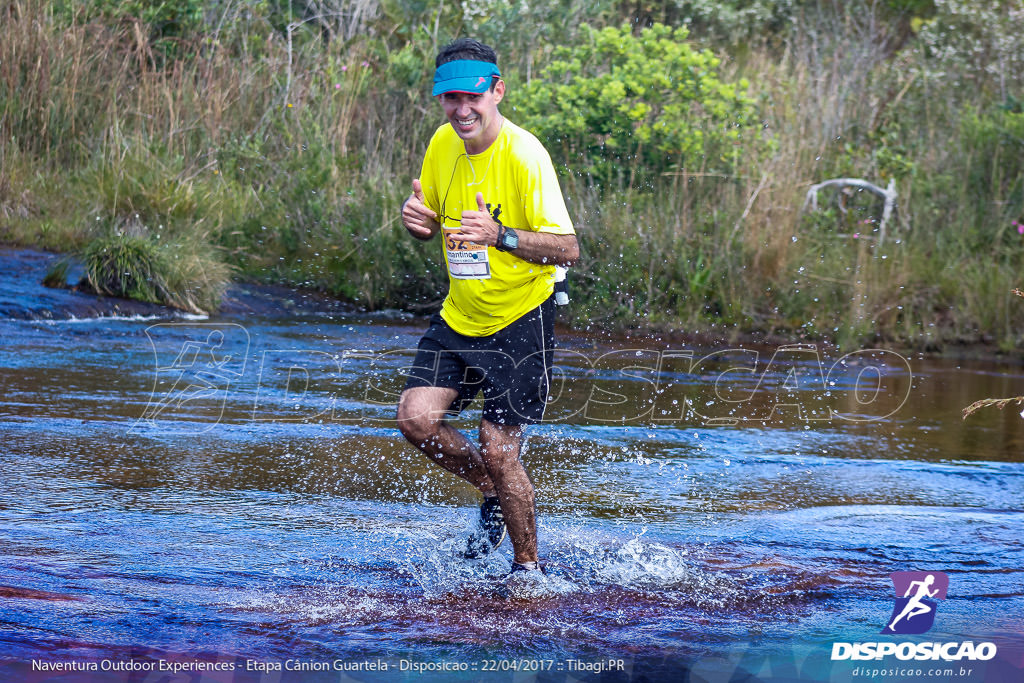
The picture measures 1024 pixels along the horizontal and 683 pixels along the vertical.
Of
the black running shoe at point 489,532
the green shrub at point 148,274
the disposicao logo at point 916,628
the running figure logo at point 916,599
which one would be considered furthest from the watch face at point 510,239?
the green shrub at point 148,274

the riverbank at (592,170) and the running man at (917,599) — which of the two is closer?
the running man at (917,599)

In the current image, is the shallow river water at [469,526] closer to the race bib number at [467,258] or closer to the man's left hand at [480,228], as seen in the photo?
the race bib number at [467,258]

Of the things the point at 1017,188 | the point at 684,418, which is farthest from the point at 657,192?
the point at 684,418

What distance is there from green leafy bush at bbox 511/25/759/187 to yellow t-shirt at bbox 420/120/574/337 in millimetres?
7669

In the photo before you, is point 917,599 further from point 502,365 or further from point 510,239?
point 510,239

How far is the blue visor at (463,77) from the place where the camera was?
4449 mm

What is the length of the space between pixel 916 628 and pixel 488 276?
2.03m

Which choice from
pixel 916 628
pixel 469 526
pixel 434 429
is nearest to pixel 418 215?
pixel 434 429

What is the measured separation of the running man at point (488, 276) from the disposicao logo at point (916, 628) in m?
1.26

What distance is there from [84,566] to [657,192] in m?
8.81

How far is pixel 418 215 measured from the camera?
4703 millimetres

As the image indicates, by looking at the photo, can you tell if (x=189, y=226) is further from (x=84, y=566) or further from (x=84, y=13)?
(x=84, y=566)

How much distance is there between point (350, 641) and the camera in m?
4.13

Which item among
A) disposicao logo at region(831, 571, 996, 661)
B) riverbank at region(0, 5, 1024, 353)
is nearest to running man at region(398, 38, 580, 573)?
disposicao logo at region(831, 571, 996, 661)
